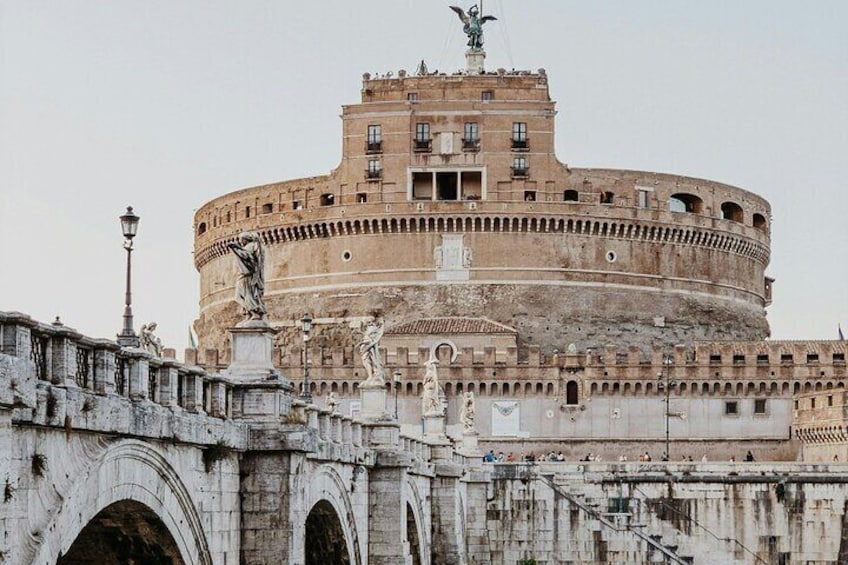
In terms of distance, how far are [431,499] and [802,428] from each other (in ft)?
103

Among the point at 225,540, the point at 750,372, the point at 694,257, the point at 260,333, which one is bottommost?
the point at 225,540

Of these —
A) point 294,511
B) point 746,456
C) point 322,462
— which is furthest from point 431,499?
point 746,456

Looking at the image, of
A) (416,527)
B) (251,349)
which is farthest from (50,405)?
Result: (416,527)

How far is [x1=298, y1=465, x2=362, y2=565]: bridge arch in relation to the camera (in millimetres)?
25078

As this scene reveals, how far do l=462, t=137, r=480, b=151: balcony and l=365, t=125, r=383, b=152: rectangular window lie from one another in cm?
376

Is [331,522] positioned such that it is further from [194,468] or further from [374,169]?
[374,169]

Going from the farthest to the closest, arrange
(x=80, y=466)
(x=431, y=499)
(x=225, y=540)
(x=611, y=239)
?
(x=611, y=239), (x=431, y=499), (x=225, y=540), (x=80, y=466)

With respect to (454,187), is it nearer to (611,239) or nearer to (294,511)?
(611,239)

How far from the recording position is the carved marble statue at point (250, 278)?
69.4 feet

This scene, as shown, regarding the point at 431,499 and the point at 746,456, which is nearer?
the point at 431,499

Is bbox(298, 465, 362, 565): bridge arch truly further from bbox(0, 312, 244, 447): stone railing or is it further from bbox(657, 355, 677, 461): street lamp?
bbox(657, 355, 677, 461): street lamp

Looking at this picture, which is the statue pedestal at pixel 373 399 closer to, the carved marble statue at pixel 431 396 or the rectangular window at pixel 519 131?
the carved marble statue at pixel 431 396

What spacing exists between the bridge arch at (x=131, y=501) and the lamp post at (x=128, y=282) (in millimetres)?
1881

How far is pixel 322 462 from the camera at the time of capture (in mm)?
24109
